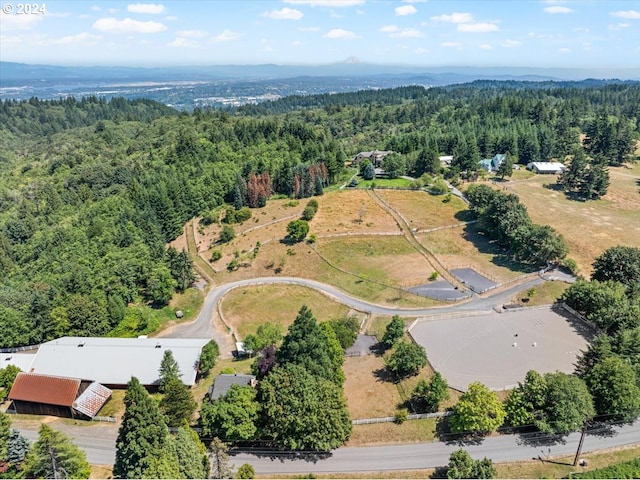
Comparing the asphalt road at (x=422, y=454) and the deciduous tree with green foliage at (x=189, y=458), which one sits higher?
the deciduous tree with green foliage at (x=189, y=458)

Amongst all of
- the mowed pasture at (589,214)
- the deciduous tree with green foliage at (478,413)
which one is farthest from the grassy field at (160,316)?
the mowed pasture at (589,214)

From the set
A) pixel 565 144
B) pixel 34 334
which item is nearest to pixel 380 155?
pixel 565 144

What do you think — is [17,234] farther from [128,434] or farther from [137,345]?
[128,434]

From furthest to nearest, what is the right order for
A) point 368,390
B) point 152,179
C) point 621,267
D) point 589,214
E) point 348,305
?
point 152,179, point 589,214, point 348,305, point 621,267, point 368,390

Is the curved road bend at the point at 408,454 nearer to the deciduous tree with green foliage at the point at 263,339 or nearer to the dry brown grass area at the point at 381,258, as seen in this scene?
the deciduous tree with green foliage at the point at 263,339

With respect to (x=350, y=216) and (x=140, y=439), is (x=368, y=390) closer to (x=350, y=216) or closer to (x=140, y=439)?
(x=140, y=439)

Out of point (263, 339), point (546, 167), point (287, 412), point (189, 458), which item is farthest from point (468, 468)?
point (546, 167)
